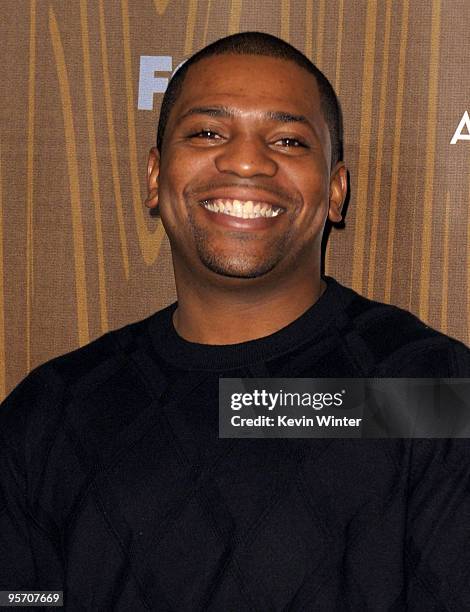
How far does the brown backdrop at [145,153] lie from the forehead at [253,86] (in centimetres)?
21

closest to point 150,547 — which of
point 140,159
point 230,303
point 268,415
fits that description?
point 268,415

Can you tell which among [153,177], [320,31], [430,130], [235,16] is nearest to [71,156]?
[153,177]

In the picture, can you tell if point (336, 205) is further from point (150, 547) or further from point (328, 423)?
point (150, 547)

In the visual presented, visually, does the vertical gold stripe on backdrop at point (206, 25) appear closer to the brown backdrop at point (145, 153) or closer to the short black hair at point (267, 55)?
the brown backdrop at point (145, 153)

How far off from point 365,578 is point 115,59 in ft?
3.09

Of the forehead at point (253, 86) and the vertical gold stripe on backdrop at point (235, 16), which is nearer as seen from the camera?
the forehead at point (253, 86)

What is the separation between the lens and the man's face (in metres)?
1.19

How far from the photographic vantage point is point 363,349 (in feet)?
3.85

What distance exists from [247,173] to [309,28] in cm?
40

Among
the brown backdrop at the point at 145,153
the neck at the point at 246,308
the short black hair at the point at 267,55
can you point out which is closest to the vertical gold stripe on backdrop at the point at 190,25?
the brown backdrop at the point at 145,153

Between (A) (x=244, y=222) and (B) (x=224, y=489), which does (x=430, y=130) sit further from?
(B) (x=224, y=489)

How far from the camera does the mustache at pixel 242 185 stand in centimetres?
119

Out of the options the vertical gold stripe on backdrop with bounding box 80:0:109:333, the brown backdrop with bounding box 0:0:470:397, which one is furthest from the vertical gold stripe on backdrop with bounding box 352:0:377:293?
the vertical gold stripe on backdrop with bounding box 80:0:109:333

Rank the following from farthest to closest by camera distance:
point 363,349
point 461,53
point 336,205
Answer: point 461,53 < point 336,205 < point 363,349
